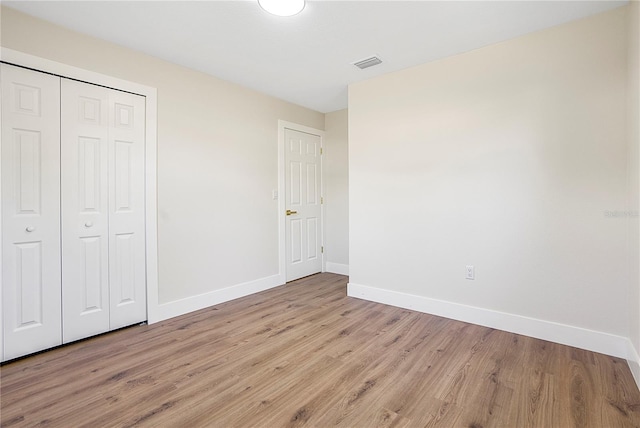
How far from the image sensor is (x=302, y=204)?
4.45 meters

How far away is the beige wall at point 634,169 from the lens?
1852mm

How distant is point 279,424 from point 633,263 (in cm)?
243

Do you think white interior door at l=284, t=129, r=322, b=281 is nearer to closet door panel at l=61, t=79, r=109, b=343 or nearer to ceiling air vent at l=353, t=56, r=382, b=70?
ceiling air vent at l=353, t=56, r=382, b=70

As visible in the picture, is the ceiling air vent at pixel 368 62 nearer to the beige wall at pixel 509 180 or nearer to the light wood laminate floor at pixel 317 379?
the beige wall at pixel 509 180

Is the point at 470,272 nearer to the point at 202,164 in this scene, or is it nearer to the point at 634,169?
the point at 634,169

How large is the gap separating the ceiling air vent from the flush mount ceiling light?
977mm

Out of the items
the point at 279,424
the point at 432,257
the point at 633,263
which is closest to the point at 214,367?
the point at 279,424

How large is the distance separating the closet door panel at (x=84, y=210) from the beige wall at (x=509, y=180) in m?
2.50

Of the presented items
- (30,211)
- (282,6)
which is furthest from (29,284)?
(282,6)

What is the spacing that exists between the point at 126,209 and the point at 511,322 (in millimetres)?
3481

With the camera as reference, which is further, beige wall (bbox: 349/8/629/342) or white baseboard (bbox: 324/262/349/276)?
white baseboard (bbox: 324/262/349/276)

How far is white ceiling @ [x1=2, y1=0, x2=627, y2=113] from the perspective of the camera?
6.91 feet

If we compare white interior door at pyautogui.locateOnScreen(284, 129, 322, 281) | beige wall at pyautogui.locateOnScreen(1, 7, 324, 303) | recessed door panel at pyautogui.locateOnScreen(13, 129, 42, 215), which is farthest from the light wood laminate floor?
white interior door at pyautogui.locateOnScreen(284, 129, 322, 281)

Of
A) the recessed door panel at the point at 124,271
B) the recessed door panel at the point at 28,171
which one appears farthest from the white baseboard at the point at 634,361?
the recessed door panel at the point at 28,171
